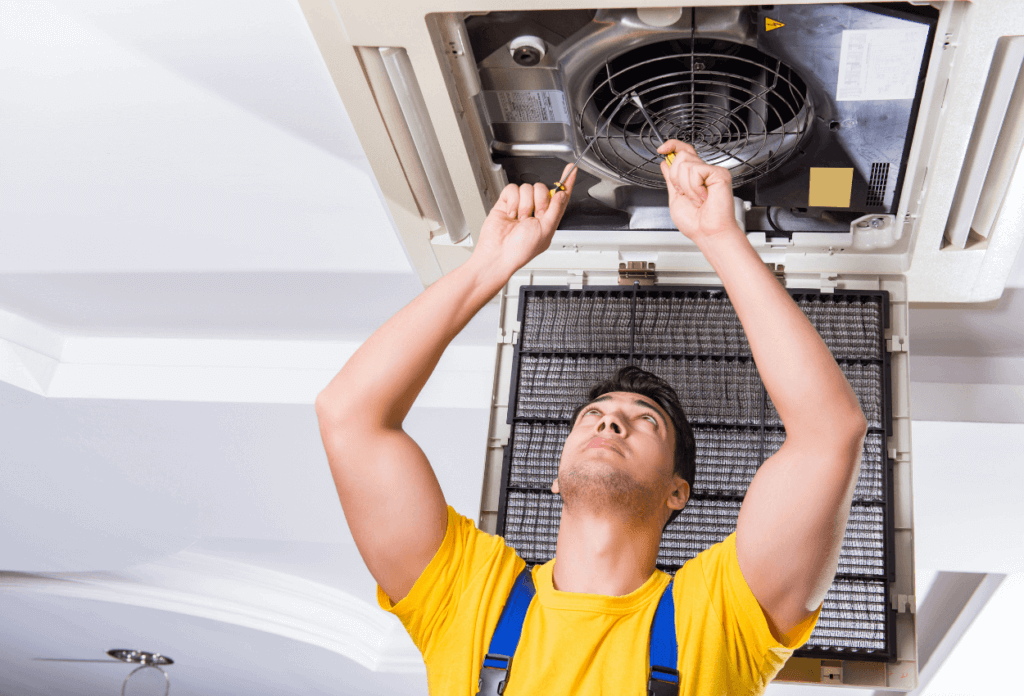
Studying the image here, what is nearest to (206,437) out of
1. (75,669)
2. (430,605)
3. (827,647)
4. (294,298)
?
(294,298)

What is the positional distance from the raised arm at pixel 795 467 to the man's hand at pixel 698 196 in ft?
0.35

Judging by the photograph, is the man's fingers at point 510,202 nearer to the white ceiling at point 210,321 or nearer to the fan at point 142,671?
the white ceiling at point 210,321

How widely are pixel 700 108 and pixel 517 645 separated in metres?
1.09

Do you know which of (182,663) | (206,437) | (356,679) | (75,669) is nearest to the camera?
(206,437)

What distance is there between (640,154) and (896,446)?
0.84 metres

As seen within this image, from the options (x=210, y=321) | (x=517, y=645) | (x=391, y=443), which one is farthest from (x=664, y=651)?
(x=210, y=321)

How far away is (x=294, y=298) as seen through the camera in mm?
2818

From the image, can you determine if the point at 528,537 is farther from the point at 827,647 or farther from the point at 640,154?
the point at 640,154

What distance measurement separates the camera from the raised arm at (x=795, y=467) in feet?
4.17

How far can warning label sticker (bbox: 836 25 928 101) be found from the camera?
1.57m

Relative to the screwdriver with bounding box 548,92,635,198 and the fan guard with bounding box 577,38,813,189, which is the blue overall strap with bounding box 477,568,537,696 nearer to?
the screwdriver with bounding box 548,92,635,198

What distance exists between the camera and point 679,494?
65.9 inches

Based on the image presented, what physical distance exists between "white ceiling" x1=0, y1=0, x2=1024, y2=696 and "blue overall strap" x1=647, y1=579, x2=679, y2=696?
51.2 inches

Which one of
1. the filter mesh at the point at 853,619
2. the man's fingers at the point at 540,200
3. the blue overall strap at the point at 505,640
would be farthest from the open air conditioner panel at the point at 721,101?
the blue overall strap at the point at 505,640
